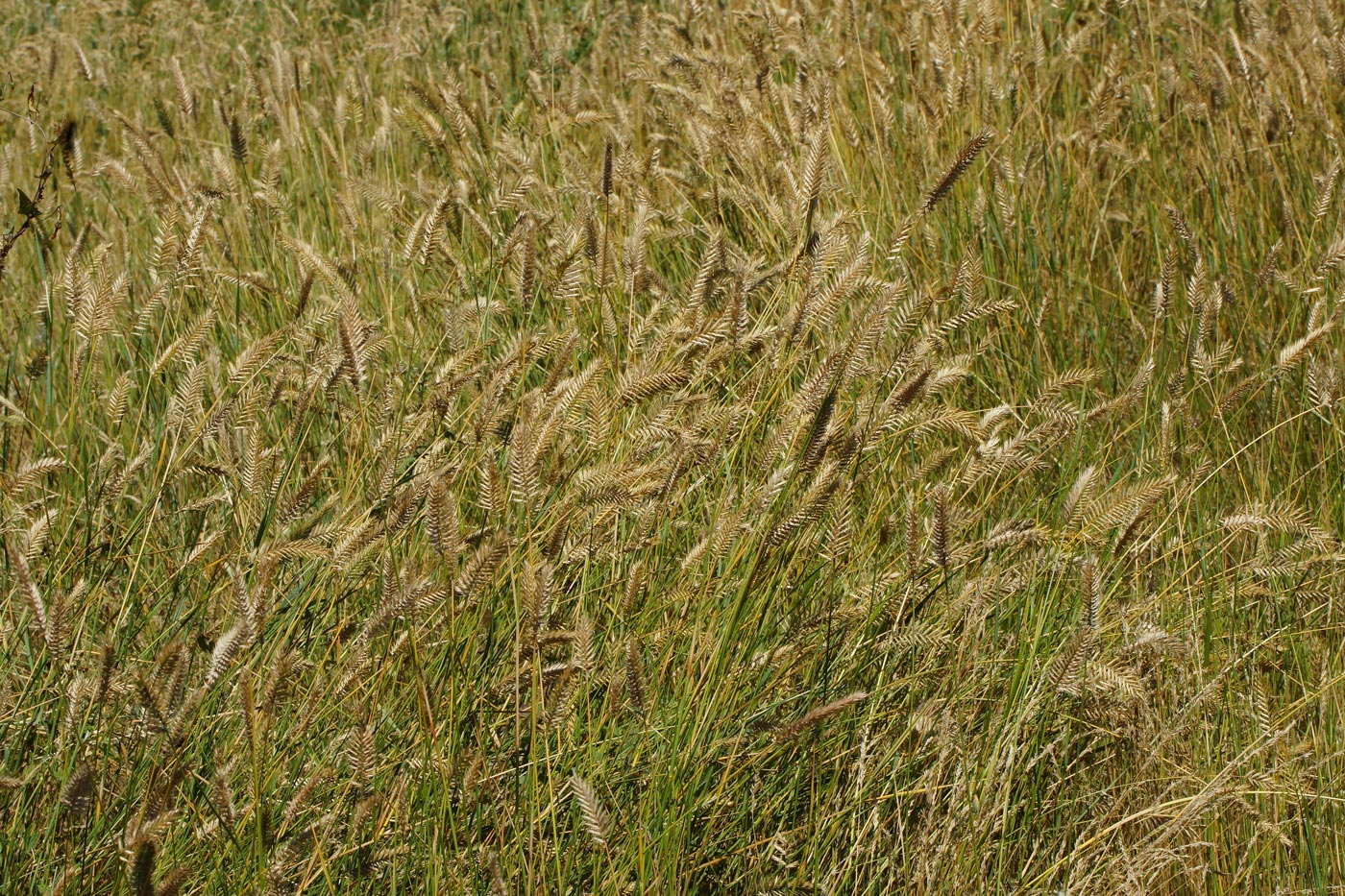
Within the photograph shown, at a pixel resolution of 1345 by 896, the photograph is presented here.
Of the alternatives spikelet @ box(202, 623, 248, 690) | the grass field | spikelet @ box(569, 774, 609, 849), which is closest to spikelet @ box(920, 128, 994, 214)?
the grass field

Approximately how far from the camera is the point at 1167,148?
10.7ft

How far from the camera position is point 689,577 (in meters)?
1.76

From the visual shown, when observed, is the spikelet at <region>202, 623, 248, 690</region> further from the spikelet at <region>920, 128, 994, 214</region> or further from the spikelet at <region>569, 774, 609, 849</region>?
the spikelet at <region>920, 128, 994, 214</region>

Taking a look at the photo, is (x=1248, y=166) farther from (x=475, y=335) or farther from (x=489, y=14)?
(x=489, y=14)

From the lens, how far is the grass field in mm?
1486

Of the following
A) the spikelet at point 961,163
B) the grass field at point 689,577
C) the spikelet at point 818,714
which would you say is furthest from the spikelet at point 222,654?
the spikelet at point 961,163

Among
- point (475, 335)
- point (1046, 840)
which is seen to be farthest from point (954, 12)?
point (1046, 840)

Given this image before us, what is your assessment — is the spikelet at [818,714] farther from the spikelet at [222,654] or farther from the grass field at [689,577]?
the spikelet at [222,654]

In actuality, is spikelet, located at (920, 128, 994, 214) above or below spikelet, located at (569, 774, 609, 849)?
above

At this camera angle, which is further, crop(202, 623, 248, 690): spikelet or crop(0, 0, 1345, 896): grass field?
crop(0, 0, 1345, 896): grass field

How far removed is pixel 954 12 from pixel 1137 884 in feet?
7.02

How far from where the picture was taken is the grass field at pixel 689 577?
1486mm

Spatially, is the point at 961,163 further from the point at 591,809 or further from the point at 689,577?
the point at 591,809

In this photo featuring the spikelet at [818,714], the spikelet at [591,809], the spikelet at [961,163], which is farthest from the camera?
the spikelet at [961,163]
